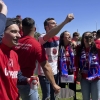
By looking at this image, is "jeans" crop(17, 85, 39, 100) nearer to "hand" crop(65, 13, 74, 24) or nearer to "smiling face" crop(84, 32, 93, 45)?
"hand" crop(65, 13, 74, 24)

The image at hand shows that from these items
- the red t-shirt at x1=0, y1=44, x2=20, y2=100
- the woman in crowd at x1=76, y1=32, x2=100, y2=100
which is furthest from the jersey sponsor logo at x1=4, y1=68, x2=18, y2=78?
the woman in crowd at x1=76, y1=32, x2=100, y2=100

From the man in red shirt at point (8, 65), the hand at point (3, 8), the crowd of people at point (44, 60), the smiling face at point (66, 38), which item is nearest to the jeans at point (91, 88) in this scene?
the crowd of people at point (44, 60)

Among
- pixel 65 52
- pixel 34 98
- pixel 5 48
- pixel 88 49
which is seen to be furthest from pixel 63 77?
pixel 5 48

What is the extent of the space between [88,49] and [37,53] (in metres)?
1.60

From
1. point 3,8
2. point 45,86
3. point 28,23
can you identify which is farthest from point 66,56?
point 3,8

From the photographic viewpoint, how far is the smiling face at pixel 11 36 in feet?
7.84

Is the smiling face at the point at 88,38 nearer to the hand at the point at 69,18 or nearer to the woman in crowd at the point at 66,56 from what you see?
the woman in crowd at the point at 66,56

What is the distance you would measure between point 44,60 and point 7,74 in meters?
0.93

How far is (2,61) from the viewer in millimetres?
2227

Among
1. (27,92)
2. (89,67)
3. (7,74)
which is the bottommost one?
(27,92)

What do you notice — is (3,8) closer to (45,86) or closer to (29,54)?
(29,54)

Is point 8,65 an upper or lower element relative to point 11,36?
lower

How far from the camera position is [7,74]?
2242 millimetres

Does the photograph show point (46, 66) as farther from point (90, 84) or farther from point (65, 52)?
point (65, 52)
